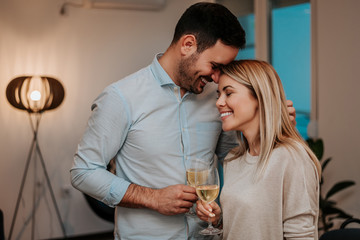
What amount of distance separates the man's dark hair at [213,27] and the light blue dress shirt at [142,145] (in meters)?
0.22

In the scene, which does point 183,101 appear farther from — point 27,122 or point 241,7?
point 241,7

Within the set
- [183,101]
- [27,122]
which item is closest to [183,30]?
[183,101]

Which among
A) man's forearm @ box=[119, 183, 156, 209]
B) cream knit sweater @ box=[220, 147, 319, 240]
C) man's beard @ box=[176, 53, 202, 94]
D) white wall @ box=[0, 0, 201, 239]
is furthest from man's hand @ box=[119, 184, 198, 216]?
white wall @ box=[0, 0, 201, 239]

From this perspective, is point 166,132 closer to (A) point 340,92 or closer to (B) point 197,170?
(B) point 197,170

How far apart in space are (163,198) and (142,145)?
24 centimetres

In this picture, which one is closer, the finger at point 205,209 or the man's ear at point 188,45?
the finger at point 205,209

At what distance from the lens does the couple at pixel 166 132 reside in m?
1.66

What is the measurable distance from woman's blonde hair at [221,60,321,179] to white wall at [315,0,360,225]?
1910 mm

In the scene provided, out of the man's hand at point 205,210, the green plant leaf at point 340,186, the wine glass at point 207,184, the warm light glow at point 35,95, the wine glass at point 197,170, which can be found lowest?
the green plant leaf at point 340,186

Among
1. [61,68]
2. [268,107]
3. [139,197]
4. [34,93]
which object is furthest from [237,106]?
[61,68]

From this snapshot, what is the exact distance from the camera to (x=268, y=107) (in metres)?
1.61

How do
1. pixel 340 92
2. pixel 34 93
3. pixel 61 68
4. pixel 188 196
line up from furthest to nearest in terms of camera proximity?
pixel 61 68 → pixel 34 93 → pixel 340 92 → pixel 188 196

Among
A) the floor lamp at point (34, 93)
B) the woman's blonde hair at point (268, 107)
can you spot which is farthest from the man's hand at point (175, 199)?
the floor lamp at point (34, 93)

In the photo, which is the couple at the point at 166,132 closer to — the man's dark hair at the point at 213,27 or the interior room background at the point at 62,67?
the man's dark hair at the point at 213,27
